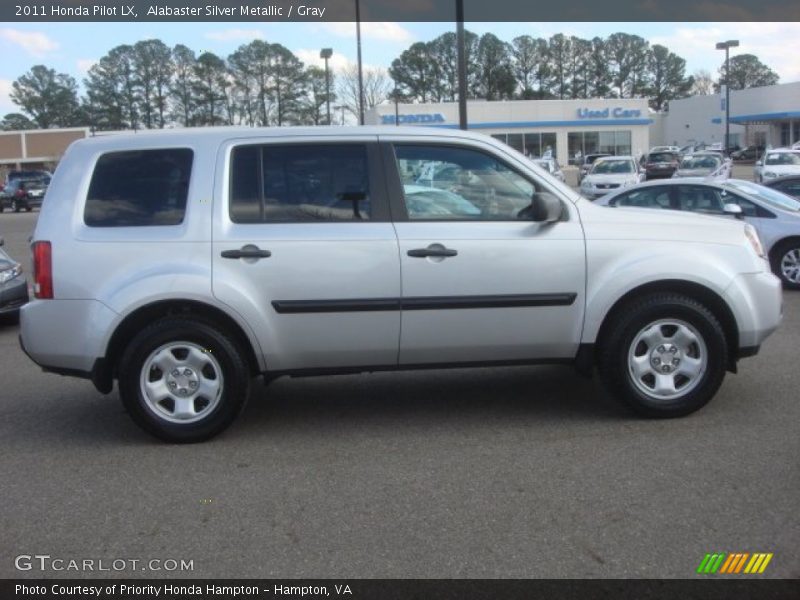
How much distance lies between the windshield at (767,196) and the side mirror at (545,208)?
7.18m

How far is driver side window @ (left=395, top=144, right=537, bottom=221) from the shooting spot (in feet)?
17.6

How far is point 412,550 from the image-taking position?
373 cm

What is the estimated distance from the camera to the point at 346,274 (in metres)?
5.17

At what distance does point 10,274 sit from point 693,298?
814cm

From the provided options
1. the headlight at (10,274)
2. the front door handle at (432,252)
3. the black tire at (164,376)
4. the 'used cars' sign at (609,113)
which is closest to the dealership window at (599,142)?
the 'used cars' sign at (609,113)

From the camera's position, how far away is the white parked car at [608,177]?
27984mm

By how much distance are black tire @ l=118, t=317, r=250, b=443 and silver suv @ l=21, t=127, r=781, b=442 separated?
1cm

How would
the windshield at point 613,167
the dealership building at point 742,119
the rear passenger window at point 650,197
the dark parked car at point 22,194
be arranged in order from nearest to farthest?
the rear passenger window at point 650,197 < the windshield at point 613,167 < the dark parked car at point 22,194 < the dealership building at point 742,119

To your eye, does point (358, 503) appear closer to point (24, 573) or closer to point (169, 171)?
point (24, 573)

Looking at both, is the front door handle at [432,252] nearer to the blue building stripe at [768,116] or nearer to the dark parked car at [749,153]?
the dark parked car at [749,153]

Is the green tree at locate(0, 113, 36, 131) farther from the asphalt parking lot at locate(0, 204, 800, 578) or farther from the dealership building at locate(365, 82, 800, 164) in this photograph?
the asphalt parking lot at locate(0, 204, 800, 578)

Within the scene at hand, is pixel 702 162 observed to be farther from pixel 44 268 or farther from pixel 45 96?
pixel 45 96

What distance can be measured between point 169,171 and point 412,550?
9.56 ft
